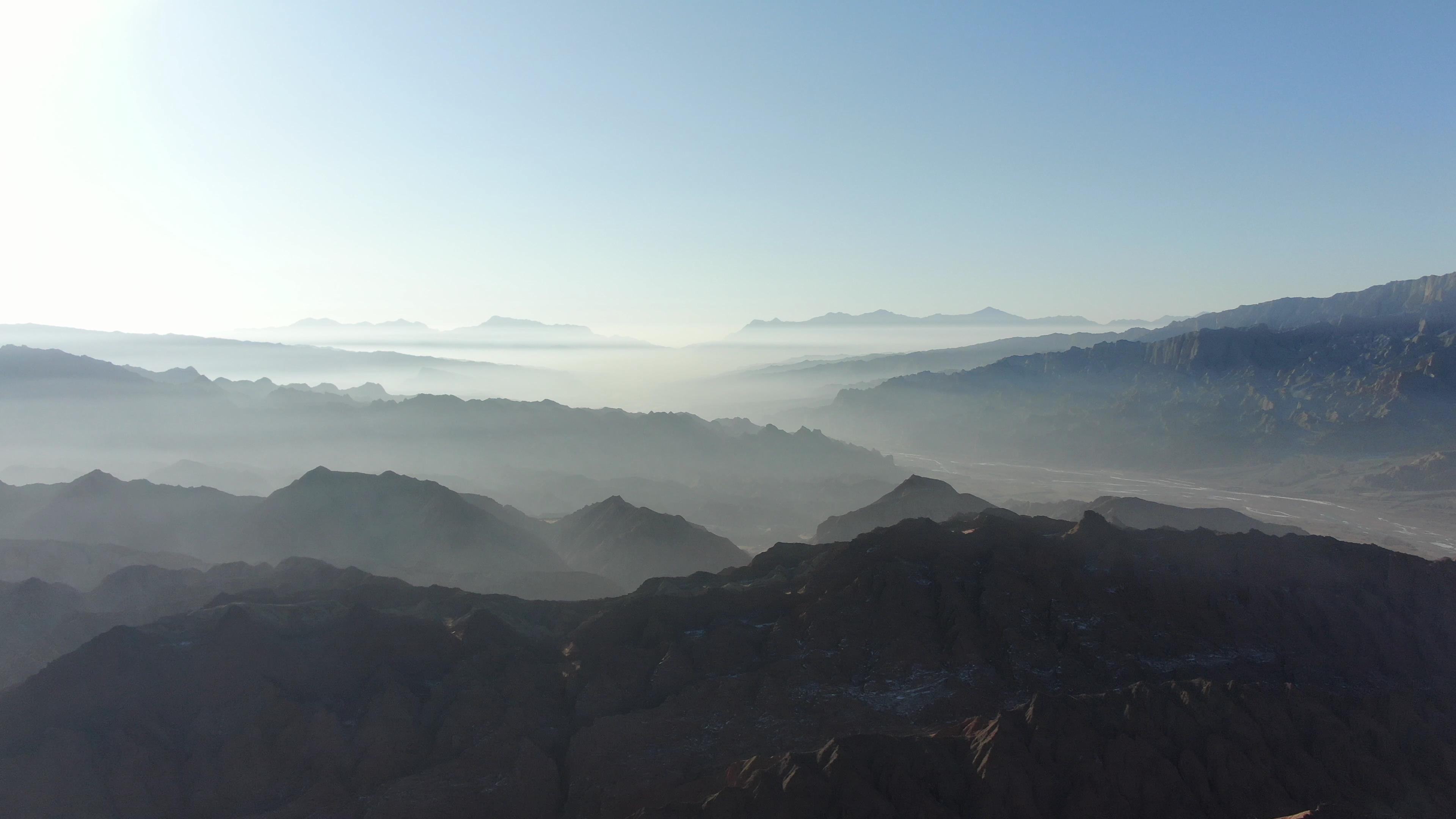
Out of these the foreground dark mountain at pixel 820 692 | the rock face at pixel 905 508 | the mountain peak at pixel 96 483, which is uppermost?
the mountain peak at pixel 96 483

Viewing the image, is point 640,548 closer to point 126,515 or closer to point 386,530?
point 386,530

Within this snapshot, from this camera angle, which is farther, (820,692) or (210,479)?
(210,479)

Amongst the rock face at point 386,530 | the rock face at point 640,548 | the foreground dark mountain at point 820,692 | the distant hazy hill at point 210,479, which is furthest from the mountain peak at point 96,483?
the foreground dark mountain at point 820,692

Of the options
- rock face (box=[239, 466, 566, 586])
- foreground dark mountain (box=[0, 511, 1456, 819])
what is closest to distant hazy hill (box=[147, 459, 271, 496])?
rock face (box=[239, 466, 566, 586])

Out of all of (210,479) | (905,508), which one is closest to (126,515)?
(210,479)

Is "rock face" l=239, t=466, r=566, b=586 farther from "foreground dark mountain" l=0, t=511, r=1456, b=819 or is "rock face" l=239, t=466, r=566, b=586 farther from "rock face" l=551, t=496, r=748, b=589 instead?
"foreground dark mountain" l=0, t=511, r=1456, b=819

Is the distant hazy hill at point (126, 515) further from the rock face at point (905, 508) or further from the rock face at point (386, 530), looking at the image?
the rock face at point (905, 508)
